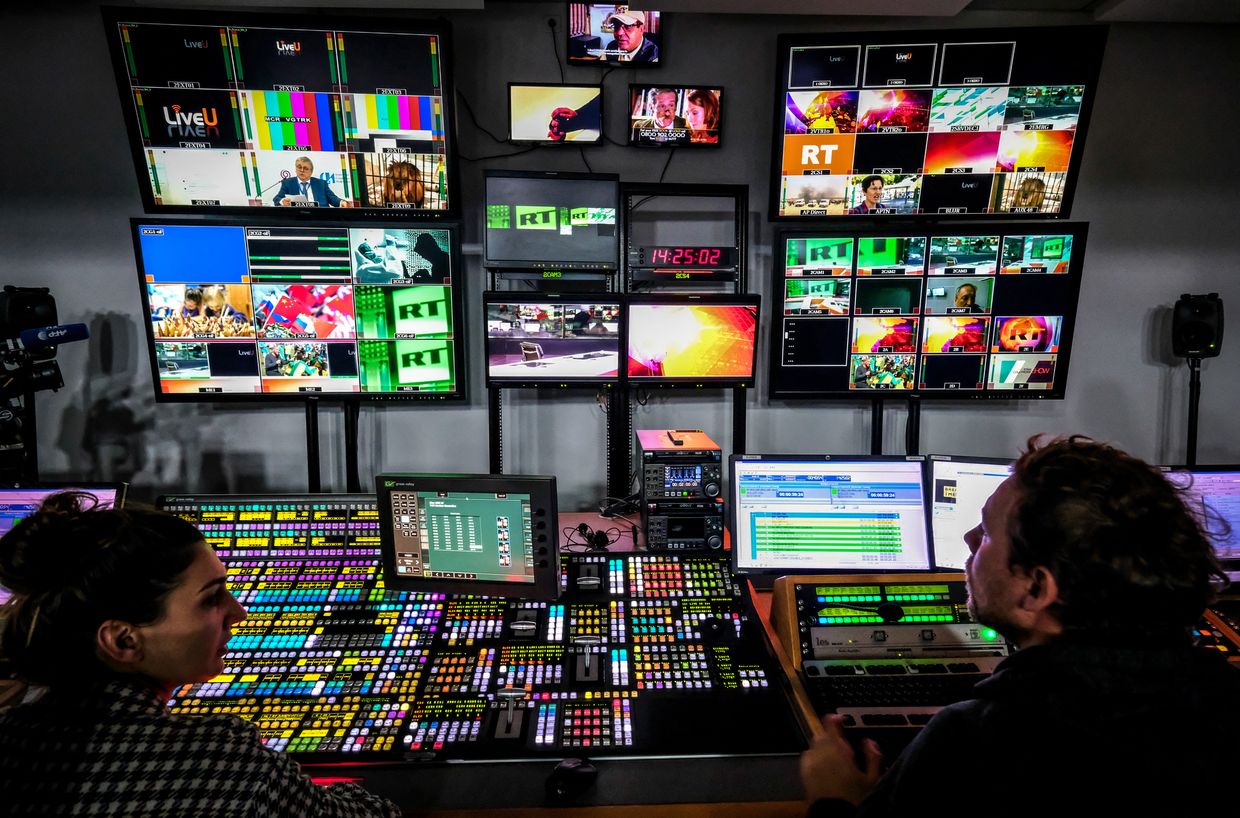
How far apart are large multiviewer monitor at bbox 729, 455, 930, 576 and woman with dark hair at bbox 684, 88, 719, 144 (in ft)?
4.85

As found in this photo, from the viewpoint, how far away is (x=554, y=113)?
8.19 feet

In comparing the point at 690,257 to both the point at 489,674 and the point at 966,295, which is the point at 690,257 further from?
the point at 489,674

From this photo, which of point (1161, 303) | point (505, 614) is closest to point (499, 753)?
point (505, 614)

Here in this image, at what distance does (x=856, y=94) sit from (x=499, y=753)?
2432mm

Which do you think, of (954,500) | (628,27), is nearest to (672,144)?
(628,27)

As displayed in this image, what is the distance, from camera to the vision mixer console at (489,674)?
122cm

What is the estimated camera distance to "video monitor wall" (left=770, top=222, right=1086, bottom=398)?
2.41 meters

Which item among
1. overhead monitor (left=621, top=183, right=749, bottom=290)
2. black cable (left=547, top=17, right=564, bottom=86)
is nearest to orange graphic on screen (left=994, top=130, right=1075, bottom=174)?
overhead monitor (left=621, top=183, right=749, bottom=290)

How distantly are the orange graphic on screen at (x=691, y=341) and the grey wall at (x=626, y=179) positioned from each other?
444mm

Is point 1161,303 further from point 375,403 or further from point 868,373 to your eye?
point 375,403

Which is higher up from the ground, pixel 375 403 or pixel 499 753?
pixel 375 403

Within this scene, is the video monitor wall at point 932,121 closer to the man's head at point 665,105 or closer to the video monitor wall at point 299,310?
the man's head at point 665,105

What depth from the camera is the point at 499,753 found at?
124 cm

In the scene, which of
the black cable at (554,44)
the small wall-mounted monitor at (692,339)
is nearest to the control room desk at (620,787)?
the small wall-mounted monitor at (692,339)
